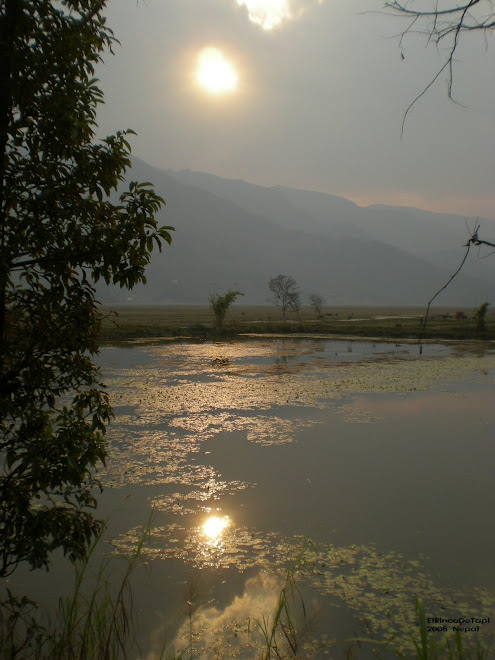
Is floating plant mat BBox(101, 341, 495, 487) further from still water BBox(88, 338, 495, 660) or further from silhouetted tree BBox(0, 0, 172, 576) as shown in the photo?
silhouetted tree BBox(0, 0, 172, 576)

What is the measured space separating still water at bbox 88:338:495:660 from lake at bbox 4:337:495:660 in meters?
0.02

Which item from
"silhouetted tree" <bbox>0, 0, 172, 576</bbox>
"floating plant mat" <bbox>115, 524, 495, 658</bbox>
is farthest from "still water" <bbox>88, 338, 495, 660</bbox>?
"silhouetted tree" <bbox>0, 0, 172, 576</bbox>

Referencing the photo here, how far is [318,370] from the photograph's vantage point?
21594 millimetres

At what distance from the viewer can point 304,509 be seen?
288 inches

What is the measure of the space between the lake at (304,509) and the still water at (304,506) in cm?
2

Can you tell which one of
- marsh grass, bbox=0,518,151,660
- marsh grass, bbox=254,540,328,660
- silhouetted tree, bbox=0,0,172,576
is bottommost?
marsh grass, bbox=254,540,328,660

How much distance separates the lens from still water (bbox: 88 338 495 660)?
16.3 ft

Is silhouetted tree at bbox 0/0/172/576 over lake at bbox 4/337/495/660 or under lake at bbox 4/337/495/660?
over

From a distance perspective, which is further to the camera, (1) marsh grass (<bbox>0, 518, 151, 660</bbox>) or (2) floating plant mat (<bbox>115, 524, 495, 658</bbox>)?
(2) floating plant mat (<bbox>115, 524, 495, 658</bbox>)

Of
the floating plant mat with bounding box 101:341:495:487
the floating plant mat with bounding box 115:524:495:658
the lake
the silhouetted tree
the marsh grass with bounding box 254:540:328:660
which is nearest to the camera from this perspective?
the silhouetted tree

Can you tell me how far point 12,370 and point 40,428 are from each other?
52cm

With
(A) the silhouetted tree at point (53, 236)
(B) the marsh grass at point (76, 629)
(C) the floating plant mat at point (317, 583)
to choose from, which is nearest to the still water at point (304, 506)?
(C) the floating plant mat at point (317, 583)

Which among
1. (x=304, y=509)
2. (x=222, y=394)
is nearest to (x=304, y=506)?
(x=304, y=509)

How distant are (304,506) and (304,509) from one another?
0.12 meters
